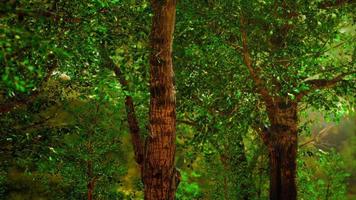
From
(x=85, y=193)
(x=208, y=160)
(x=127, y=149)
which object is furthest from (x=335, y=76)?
(x=127, y=149)

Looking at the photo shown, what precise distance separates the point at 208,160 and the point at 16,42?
16.7m

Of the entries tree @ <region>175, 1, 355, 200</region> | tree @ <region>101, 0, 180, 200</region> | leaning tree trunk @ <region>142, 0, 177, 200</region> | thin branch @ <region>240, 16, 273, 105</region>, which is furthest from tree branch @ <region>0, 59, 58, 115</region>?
thin branch @ <region>240, 16, 273, 105</region>

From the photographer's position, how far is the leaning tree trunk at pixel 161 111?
31.6 feet

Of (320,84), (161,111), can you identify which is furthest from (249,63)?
(161,111)

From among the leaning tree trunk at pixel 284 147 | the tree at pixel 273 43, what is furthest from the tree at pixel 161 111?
the leaning tree trunk at pixel 284 147

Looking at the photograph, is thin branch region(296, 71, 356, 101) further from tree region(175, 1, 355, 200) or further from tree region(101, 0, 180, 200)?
tree region(101, 0, 180, 200)

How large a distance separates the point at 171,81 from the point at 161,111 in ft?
2.44

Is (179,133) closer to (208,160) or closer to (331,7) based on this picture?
(208,160)

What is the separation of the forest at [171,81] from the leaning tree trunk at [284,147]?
42 mm

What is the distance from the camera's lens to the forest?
9.12 metres

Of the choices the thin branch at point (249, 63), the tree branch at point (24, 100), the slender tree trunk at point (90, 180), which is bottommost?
the slender tree trunk at point (90, 180)

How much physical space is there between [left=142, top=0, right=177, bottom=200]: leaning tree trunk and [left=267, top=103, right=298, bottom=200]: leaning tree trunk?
24.4ft

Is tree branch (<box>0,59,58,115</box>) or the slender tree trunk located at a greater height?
tree branch (<box>0,59,58,115</box>)

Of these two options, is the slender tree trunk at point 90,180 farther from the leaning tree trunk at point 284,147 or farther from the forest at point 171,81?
the leaning tree trunk at point 284,147
